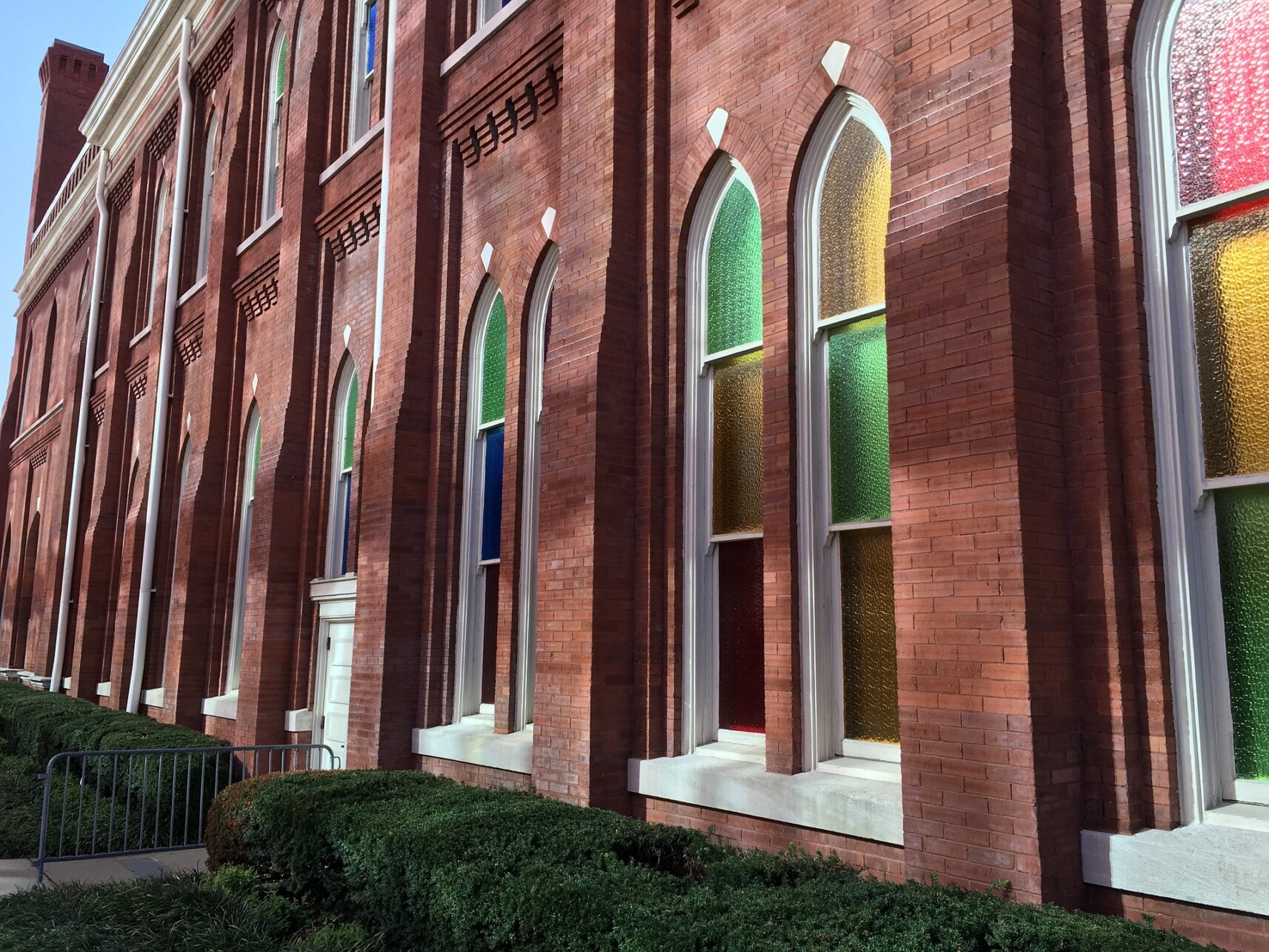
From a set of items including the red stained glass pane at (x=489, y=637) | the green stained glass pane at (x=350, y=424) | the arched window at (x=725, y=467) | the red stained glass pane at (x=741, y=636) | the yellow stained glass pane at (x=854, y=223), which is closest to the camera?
the yellow stained glass pane at (x=854, y=223)

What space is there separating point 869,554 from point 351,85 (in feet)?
37.3

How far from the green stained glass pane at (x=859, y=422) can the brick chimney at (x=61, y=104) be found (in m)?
38.6

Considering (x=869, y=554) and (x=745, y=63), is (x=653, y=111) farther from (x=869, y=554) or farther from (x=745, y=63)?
(x=869, y=554)

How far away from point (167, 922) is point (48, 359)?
101 feet

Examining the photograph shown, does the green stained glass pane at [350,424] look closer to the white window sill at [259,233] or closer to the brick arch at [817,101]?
the white window sill at [259,233]

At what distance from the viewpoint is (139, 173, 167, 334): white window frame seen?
2123cm

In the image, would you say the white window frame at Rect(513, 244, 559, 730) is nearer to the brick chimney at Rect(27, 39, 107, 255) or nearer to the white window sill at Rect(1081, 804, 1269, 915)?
the white window sill at Rect(1081, 804, 1269, 915)

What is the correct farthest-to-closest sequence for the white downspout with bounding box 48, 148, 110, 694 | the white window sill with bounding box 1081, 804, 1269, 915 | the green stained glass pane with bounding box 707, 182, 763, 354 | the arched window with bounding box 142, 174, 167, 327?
the white downspout with bounding box 48, 148, 110, 694 → the arched window with bounding box 142, 174, 167, 327 → the green stained glass pane with bounding box 707, 182, 763, 354 → the white window sill with bounding box 1081, 804, 1269, 915

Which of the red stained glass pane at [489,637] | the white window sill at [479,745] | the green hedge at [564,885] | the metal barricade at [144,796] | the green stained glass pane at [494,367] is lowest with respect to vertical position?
the metal barricade at [144,796]

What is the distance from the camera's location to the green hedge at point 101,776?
35.0 ft

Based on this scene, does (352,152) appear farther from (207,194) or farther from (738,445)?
(207,194)

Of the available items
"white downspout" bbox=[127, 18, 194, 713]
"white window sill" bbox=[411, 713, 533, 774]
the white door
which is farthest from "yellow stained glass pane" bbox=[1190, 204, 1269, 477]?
"white downspout" bbox=[127, 18, 194, 713]

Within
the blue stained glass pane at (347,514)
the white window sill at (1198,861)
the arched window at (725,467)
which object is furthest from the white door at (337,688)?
the white window sill at (1198,861)

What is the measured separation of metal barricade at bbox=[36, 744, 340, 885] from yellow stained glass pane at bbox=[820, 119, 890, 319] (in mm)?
7321
